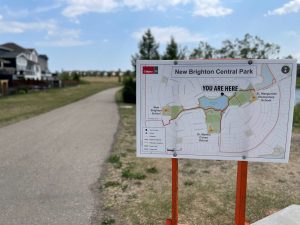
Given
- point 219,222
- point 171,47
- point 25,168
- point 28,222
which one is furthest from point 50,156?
point 171,47

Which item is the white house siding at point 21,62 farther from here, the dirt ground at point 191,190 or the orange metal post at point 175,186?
the orange metal post at point 175,186

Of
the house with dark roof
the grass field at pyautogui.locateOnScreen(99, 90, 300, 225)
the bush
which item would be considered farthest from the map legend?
the house with dark roof

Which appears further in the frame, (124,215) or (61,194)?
(61,194)

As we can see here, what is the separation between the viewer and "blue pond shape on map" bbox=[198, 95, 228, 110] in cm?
260

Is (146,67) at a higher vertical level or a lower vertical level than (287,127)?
higher

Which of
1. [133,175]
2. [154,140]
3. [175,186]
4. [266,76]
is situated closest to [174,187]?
[175,186]

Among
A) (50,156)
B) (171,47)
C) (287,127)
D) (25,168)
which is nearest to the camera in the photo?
(287,127)

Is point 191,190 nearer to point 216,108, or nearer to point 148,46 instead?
point 216,108

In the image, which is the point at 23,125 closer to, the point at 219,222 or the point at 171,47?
the point at 219,222

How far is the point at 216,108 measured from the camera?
262 centimetres

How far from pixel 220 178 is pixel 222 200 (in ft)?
2.98

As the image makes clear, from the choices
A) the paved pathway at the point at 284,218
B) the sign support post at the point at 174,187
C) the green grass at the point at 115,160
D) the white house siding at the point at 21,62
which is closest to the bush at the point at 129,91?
the green grass at the point at 115,160

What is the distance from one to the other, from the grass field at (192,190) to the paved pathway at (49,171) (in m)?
0.37

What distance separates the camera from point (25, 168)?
17.6 ft
